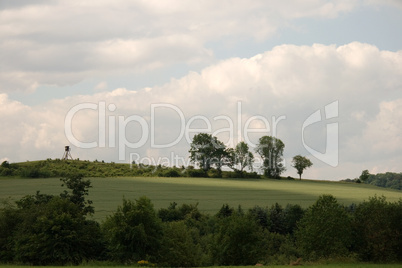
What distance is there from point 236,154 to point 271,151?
11707mm

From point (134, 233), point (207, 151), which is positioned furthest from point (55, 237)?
point (207, 151)

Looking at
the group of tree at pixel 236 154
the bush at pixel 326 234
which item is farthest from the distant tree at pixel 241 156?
the bush at pixel 326 234

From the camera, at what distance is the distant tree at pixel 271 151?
562 feet

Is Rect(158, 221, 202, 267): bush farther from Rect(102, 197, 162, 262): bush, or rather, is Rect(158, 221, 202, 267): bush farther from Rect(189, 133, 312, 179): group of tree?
Rect(189, 133, 312, 179): group of tree

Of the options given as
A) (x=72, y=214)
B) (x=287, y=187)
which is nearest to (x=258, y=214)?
(x=72, y=214)

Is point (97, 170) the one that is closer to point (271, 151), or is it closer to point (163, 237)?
point (271, 151)

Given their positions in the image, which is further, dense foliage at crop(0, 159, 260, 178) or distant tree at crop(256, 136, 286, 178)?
distant tree at crop(256, 136, 286, 178)

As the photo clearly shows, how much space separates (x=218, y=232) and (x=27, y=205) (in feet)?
80.6

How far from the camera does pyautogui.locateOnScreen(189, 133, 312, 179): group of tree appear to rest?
16525cm

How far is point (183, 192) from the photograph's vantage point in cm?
11325

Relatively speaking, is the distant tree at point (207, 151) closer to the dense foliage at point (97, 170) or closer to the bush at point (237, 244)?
the dense foliage at point (97, 170)

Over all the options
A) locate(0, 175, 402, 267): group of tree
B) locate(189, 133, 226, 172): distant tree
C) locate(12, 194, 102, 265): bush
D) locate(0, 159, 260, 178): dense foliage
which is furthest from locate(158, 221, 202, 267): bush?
locate(189, 133, 226, 172): distant tree

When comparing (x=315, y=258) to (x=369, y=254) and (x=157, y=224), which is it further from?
(x=157, y=224)

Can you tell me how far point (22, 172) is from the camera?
137375 mm
